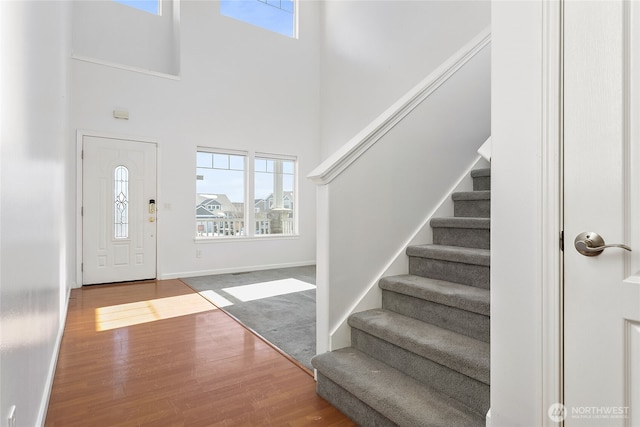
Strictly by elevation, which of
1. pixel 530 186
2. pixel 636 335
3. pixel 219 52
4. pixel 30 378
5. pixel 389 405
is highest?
pixel 219 52

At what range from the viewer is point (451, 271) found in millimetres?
1966

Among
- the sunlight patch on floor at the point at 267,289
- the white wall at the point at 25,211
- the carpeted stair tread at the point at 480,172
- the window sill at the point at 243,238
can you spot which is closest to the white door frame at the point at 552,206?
the white wall at the point at 25,211

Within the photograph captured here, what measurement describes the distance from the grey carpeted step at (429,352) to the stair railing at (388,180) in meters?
0.18

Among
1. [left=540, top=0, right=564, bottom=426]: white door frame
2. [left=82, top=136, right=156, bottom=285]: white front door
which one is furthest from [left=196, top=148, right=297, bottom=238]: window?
[left=540, top=0, right=564, bottom=426]: white door frame

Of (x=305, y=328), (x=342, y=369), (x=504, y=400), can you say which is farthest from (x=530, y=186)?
(x=305, y=328)

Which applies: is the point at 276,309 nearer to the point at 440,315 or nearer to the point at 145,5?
the point at 440,315

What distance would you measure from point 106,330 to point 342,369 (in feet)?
7.17

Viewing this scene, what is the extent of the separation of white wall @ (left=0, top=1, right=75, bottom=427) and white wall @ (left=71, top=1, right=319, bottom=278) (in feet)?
8.93

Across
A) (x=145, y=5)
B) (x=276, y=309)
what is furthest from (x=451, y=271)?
(x=145, y=5)

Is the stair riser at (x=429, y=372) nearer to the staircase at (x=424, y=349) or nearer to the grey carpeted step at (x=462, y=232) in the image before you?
the staircase at (x=424, y=349)

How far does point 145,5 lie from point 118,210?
10.3 feet

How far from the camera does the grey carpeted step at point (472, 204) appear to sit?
233 centimetres

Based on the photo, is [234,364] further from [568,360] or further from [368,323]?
[568,360]

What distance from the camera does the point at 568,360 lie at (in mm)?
980
